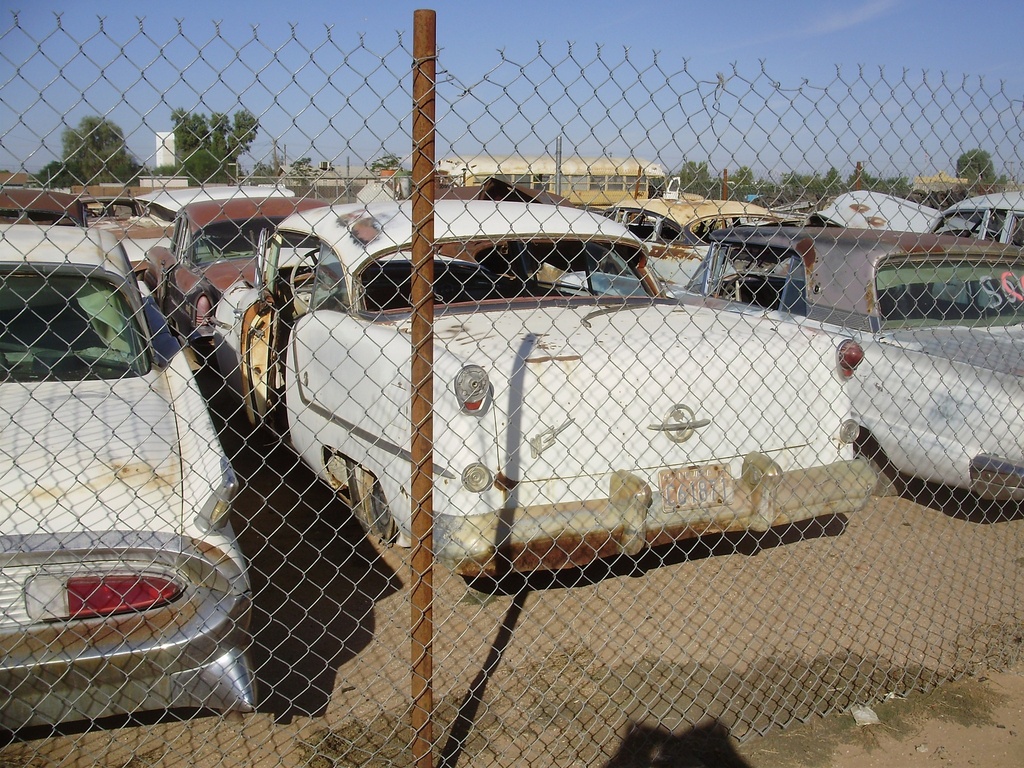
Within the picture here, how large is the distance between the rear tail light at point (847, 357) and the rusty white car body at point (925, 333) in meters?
0.38

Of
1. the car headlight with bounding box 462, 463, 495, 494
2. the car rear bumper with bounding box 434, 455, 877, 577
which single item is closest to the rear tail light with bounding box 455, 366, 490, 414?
the car headlight with bounding box 462, 463, 495, 494

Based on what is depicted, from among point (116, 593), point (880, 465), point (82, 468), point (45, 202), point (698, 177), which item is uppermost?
point (698, 177)

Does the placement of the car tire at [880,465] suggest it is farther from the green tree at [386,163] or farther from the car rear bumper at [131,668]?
the car rear bumper at [131,668]

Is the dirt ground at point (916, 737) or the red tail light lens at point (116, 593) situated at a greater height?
the red tail light lens at point (116, 593)

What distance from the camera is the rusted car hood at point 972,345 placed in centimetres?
412

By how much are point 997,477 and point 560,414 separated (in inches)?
89.6

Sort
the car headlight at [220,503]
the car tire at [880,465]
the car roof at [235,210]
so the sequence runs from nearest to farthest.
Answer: the car headlight at [220,503] → the car tire at [880,465] → the car roof at [235,210]

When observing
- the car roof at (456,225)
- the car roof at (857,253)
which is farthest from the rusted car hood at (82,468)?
the car roof at (857,253)

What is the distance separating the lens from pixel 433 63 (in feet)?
6.78

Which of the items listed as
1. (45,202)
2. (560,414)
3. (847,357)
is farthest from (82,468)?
(45,202)

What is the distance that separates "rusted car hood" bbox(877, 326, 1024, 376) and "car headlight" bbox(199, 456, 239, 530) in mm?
3362

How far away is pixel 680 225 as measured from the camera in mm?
10125

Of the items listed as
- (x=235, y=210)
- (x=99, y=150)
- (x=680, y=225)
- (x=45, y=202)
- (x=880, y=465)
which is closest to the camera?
(x=99, y=150)

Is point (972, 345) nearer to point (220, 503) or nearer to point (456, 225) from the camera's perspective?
point (456, 225)
